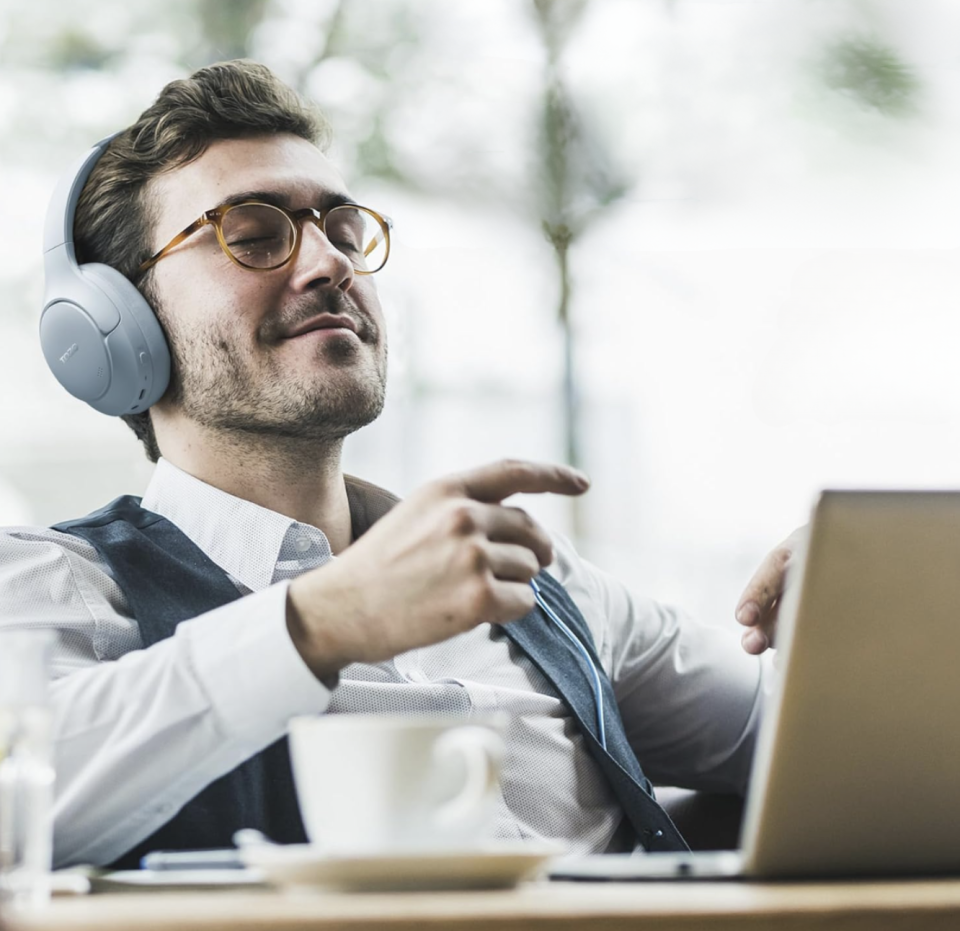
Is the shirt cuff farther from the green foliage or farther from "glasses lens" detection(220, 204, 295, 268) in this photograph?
the green foliage

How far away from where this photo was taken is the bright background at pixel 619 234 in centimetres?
387

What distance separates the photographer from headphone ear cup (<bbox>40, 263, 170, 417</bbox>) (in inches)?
54.7

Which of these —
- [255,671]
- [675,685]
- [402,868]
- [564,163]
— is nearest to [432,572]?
[255,671]

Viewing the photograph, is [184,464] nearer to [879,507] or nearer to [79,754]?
[79,754]

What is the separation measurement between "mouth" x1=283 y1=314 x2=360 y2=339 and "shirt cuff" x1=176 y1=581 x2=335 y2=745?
68 centimetres

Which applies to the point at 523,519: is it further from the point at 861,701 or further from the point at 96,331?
the point at 96,331

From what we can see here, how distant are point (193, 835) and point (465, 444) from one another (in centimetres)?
296

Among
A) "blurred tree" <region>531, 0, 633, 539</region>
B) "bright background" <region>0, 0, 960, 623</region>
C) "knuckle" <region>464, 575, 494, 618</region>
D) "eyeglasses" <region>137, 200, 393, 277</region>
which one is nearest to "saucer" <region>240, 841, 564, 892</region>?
"knuckle" <region>464, 575, 494, 618</region>

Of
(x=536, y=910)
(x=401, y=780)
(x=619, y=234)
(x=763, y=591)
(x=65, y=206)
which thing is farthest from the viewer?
(x=619, y=234)

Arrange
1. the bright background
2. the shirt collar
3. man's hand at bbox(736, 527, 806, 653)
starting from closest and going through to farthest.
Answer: man's hand at bbox(736, 527, 806, 653) < the shirt collar < the bright background

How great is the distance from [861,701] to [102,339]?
1052mm

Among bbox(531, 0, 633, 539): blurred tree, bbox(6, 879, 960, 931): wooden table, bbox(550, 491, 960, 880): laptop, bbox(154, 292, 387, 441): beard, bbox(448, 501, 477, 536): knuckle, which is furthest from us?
bbox(531, 0, 633, 539): blurred tree

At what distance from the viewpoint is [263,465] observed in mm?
1484

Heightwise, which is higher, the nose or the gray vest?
the nose
